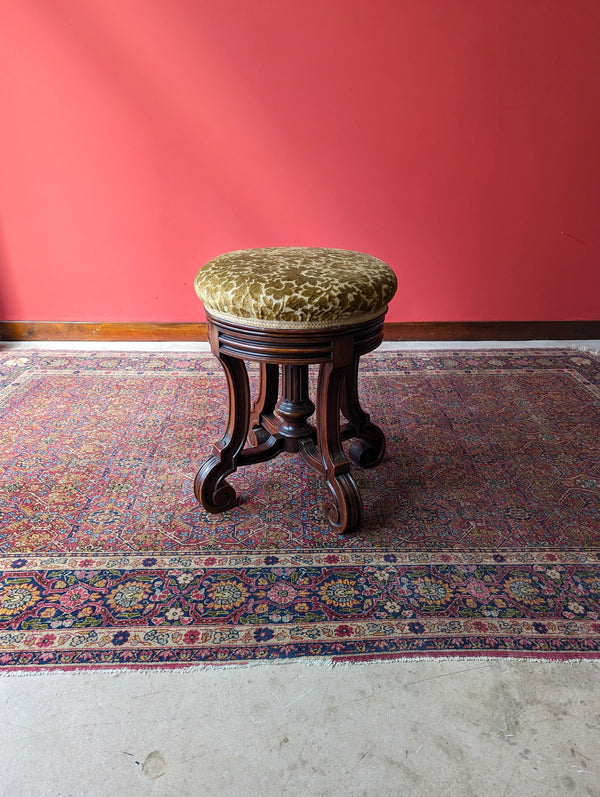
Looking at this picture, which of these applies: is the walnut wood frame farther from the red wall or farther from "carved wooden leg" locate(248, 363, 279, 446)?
the red wall

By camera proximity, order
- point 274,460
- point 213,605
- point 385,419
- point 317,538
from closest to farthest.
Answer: point 213,605 < point 317,538 < point 274,460 < point 385,419

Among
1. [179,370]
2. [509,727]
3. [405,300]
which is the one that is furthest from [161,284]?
[509,727]

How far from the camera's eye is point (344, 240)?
120 inches

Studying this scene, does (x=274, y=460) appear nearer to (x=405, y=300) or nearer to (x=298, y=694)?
(x=298, y=694)

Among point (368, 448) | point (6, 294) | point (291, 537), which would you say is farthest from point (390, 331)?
point (6, 294)

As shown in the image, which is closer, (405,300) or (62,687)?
(62,687)

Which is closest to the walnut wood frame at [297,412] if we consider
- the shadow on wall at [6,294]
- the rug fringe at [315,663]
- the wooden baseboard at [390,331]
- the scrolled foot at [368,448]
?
the scrolled foot at [368,448]

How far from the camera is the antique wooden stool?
1507 millimetres

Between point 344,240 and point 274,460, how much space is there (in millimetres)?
1384

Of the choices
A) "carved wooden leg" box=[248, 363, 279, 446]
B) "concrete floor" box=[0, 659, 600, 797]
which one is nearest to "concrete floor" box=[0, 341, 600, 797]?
"concrete floor" box=[0, 659, 600, 797]

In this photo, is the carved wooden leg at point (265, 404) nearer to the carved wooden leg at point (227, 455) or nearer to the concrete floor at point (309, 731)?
Result: the carved wooden leg at point (227, 455)

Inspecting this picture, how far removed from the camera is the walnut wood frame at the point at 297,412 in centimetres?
157

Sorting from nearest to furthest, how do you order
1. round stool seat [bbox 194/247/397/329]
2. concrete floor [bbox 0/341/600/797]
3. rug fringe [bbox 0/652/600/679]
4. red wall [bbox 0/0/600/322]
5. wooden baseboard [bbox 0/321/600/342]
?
concrete floor [bbox 0/341/600/797] → rug fringe [bbox 0/652/600/679] → round stool seat [bbox 194/247/397/329] → red wall [bbox 0/0/600/322] → wooden baseboard [bbox 0/321/600/342]

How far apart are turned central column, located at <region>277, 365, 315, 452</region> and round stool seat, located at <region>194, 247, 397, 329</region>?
0.37m
